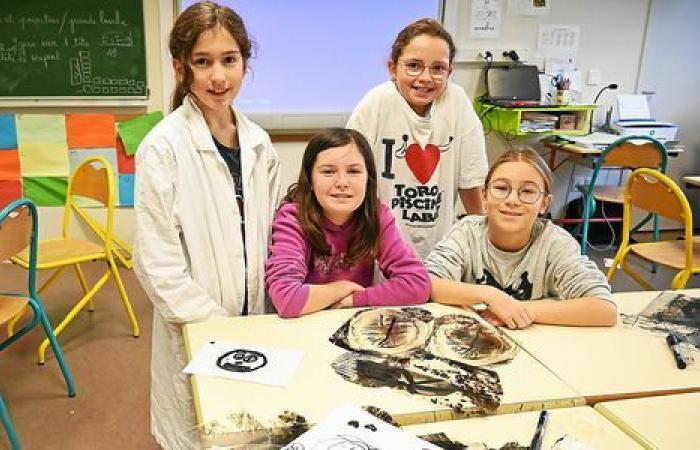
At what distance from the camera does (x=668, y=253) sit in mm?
2953

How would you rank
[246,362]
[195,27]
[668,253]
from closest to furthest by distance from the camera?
[246,362]
[195,27]
[668,253]

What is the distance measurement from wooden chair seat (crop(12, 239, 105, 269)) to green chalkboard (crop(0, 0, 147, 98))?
4.00 ft

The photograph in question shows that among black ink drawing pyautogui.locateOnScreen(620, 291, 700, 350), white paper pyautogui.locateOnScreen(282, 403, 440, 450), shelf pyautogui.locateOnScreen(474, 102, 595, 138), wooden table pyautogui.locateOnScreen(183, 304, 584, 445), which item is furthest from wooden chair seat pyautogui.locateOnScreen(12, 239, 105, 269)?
shelf pyautogui.locateOnScreen(474, 102, 595, 138)

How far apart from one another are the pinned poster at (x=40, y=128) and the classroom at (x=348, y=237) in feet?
0.04

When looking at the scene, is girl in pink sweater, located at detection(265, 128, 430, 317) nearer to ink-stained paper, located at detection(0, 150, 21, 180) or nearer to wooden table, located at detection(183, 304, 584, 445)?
wooden table, located at detection(183, 304, 584, 445)

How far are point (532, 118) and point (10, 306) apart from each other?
3403 millimetres

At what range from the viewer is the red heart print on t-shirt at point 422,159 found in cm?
202

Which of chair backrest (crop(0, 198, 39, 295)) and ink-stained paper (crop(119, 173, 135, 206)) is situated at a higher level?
chair backrest (crop(0, 198, 39, 295))

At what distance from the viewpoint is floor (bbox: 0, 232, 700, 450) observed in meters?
2.16

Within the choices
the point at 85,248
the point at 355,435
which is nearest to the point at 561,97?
the point at 85,248

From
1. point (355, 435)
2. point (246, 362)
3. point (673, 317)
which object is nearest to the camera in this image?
point (355, 435)

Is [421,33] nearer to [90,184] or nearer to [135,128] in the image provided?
[90,184]

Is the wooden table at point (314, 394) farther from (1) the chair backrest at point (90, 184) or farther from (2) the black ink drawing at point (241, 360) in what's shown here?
(1) the chair backrest at point (90, 184)

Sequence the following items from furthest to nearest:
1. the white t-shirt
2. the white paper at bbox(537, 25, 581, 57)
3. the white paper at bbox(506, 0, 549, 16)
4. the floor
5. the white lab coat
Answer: the white paper at bbox(537, 25, 581, 57), the white paper at bbox(506, 0, 549, 16), the floor, the white t-shirt, the white lab coat
